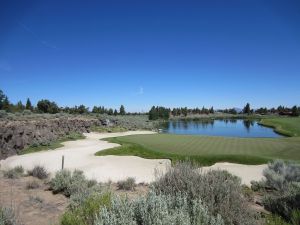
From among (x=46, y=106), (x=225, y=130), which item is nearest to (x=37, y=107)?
(x=46, y=106)

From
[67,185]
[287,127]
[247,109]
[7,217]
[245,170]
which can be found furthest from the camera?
[247,109]

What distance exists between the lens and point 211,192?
13.2 ft

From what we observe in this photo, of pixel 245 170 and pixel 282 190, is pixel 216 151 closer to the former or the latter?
pixel 245 170

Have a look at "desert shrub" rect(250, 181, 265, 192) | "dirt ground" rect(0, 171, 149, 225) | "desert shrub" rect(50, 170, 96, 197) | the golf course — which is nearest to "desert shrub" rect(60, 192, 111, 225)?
"dirt ground" rect(0, 171, 149, 225)

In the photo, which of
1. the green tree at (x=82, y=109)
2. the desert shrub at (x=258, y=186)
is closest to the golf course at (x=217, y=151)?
the desert shrub at (x=258, y=186)

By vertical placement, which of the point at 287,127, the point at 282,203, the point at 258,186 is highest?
the point at 282,203

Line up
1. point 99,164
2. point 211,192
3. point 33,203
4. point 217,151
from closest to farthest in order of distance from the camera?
point 211,192 → point 33,203 → point 99,164 → point 217,151

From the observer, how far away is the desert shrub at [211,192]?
371 centimetres

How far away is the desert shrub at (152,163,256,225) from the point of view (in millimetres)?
3713

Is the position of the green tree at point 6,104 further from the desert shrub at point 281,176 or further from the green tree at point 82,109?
the desert shrub at point 281,176

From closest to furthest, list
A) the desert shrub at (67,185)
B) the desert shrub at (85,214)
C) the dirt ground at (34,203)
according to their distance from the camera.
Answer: the desert shrub at (85,214) → the dirt ground at (34,203) → the desert shrub at (67,185)


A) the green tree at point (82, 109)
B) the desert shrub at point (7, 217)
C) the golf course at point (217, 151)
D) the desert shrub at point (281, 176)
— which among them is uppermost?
the green tree at point (82, 109)

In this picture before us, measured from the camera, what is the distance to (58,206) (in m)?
6.16

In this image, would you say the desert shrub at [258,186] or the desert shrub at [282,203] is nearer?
the desert shrub at [282,203]
